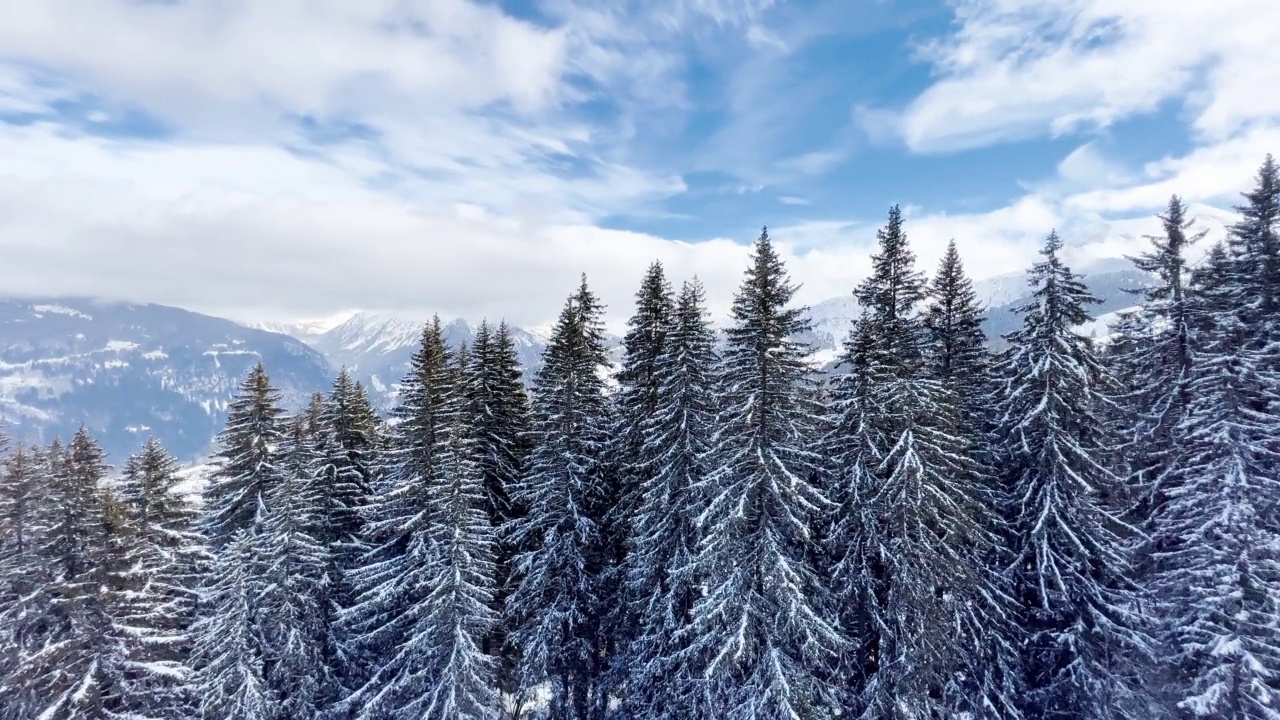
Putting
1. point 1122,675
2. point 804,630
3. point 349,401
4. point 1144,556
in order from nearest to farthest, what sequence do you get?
1. point 804,630
2. point 1122,675
3. point 1144,556
4. point 349,401

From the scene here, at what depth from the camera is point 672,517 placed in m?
25.2

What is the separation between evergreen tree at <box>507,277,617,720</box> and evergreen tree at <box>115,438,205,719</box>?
552 inches

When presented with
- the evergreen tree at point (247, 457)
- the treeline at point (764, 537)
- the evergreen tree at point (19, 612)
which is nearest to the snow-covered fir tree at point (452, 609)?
the treeline at point (764, 537)

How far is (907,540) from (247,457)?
99.1 ft

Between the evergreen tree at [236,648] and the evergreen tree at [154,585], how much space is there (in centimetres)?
94

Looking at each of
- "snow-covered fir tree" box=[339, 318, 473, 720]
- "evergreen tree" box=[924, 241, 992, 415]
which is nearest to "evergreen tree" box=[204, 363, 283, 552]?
"snow-covered fir tree" box=[339, 318, 473, 720]

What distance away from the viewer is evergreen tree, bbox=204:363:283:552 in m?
31.4

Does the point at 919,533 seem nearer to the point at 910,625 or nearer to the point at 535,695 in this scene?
the point at 910,625

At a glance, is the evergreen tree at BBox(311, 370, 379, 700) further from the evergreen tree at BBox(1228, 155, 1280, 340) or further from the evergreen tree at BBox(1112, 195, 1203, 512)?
the evergreen tree at BBox(1228, 155, 1280, 340)

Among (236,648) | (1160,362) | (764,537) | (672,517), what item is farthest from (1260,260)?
(236,648)

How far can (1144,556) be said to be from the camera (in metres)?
24.6

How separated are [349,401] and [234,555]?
30.6ft

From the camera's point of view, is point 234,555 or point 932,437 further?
point 234,555

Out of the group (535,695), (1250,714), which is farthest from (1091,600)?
(535,695)
